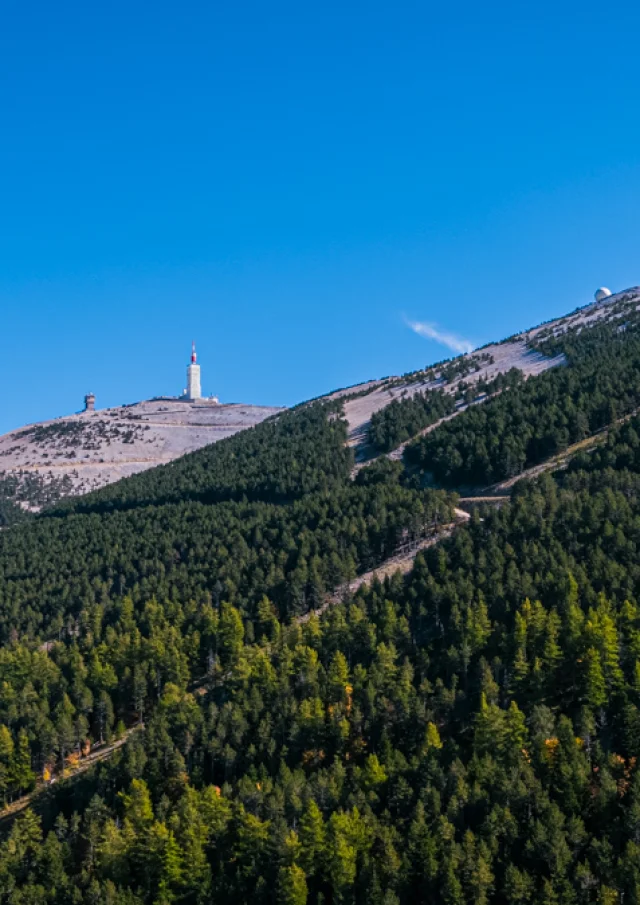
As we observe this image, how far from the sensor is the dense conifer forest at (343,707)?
52.8 m

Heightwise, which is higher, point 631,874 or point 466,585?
point 466,585

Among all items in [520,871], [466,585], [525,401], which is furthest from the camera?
[525,401]

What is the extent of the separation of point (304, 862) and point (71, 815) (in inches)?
983

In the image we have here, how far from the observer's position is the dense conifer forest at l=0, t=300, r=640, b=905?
52750 millimetres

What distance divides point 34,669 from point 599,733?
199 ft

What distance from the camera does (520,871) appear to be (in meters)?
50.7

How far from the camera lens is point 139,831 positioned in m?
59.6

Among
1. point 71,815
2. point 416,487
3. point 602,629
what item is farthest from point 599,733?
point 416,487

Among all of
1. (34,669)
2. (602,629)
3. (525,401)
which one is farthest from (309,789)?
(525,401)

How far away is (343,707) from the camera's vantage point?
68625 millimetres

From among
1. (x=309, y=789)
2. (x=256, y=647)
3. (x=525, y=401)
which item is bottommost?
(x=309, y=789)

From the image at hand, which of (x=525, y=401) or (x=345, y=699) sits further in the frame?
(x=525, y=401)

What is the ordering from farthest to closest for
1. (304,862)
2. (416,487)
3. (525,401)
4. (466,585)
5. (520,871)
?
(525,401)
(416,487)
(466,585)
(304,862)
(520,871)

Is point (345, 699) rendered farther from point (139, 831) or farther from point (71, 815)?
point (71, 815)
